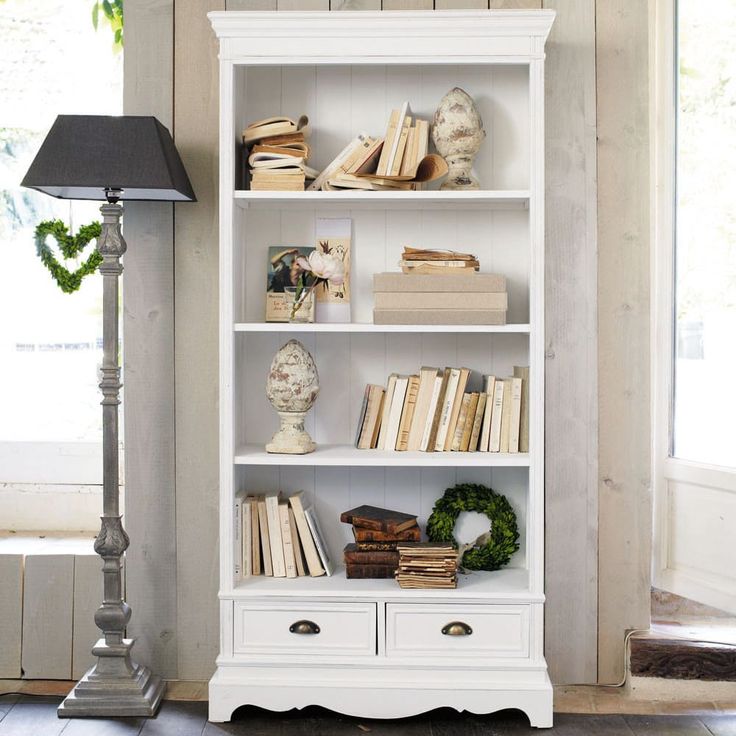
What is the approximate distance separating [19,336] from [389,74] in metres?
1.62

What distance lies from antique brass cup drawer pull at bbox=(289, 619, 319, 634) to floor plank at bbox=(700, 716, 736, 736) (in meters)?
1.11

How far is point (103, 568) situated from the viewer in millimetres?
2342

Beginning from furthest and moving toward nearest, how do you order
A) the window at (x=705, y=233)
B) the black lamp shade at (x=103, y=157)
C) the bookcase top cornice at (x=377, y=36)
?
the window at (x=705, y=233) → the bookcase top cornice at (x=377, y=36) → the black lamp shade at (x=103, y=157)

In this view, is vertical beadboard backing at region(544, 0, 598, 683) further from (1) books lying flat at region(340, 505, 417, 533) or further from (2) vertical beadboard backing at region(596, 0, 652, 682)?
(1) books lying flat at region(340, 505, 417, 533)

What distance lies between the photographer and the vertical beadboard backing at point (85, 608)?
254 centimetres

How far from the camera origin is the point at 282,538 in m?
2.42

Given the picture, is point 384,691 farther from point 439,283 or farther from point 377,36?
point 377,36

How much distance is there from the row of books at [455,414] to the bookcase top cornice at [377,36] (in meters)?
0.89

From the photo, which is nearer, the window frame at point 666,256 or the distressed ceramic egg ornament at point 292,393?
the distressed ceramic egg ornament at point 292,393

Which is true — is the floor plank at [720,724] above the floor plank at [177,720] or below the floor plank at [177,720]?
above

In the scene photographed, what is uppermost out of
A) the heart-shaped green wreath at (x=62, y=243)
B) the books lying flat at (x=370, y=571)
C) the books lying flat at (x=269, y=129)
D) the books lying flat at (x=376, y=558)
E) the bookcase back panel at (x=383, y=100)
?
the bookcase back panel at (x=383, y=100)

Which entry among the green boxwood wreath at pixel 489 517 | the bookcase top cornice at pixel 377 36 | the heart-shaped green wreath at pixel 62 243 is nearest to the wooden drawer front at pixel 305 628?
the green boxwood wreath at pixel 489 517

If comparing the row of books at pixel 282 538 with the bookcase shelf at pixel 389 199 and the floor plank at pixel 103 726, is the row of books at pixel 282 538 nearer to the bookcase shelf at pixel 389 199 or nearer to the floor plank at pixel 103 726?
the floor plank at pixel 103 726

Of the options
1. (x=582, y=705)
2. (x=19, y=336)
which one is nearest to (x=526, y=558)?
(x=582, y=705)
